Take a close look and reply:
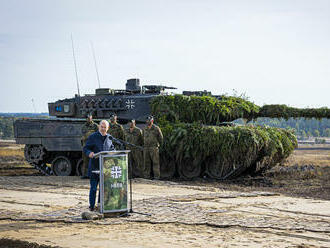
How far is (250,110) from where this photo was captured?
1980cm

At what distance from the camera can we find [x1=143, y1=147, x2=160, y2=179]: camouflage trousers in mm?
17016

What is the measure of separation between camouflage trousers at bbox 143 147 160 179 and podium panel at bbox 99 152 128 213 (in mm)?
7558

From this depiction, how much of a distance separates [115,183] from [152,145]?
771 centimetres

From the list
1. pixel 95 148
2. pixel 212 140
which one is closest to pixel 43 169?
pixel 212 140

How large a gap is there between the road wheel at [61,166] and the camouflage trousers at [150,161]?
3132 mm

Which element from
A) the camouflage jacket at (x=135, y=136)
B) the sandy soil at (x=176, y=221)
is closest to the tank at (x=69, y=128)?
the camouflage jacket at (x=135, y=136)

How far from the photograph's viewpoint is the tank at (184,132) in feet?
57.9

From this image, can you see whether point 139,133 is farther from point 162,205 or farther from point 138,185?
point 162,205

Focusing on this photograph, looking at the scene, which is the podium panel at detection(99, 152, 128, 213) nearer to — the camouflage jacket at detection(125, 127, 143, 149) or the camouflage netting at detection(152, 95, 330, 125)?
the camouflage jacket at detection(125, 127, 143, 149)

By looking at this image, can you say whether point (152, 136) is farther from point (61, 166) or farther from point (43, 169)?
point (43, 169)

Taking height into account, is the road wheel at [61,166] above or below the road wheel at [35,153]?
below

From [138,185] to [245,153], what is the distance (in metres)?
4.22

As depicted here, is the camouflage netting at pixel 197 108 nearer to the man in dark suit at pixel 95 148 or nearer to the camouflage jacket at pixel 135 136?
the camouflage jacket at pixel 135 136

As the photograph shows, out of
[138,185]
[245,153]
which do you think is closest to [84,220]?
[138,185]
